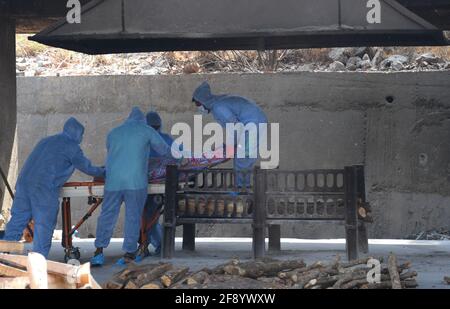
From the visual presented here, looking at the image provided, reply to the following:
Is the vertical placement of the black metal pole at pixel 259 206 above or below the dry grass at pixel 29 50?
below

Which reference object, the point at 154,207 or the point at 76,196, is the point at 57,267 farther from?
the point at 154,207

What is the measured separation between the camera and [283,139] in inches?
642

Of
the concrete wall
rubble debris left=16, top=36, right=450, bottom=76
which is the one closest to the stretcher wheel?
the concrete wall

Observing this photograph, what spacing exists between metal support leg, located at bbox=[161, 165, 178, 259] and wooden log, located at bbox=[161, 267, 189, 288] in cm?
210

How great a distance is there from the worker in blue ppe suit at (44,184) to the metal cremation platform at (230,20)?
44.6 inches

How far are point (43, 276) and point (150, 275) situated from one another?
2.07 metres

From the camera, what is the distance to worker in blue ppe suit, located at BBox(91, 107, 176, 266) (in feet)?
36.3

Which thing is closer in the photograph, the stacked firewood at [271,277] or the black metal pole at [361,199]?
the stacked firewood at [271,277]

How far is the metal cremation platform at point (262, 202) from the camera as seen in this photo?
10812 mm

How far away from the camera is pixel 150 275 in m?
8.96

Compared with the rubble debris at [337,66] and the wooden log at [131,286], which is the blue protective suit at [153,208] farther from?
the rubble debris at [337,66]

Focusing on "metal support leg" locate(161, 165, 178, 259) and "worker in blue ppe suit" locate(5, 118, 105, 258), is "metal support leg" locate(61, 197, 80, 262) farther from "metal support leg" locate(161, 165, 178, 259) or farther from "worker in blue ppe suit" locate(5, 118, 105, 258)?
"metal support leg" locate(161, 165, 178, 259)

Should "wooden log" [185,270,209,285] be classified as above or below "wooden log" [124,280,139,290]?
above

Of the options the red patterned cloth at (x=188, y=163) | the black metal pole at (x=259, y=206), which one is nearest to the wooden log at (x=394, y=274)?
the black metal pole at (x=259, y=206)
